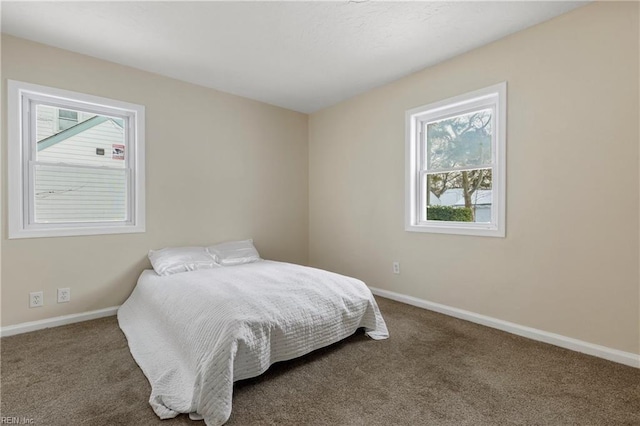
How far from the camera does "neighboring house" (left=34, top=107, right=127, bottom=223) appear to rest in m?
2.68

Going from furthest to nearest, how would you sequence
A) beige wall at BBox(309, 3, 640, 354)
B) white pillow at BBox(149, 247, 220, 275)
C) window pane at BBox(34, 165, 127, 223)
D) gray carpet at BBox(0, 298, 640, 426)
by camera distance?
white pillow at BBox(149, 247, 220, 275) < window pane at BBox(34, 165, 127, 223) < beige wall at BBox(309, 3, 640, 354) < gray carpet at BBox(0, 298, 640, 426)

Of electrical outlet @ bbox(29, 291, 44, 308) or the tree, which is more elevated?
the tree

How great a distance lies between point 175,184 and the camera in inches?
129

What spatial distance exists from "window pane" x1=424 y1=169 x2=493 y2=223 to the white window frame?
2.93 m

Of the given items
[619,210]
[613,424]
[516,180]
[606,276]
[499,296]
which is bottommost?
[613,424]

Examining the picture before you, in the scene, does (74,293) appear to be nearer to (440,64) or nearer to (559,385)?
(559,385)

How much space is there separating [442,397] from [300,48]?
272 cm

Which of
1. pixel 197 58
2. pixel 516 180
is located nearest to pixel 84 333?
pixel 197 58

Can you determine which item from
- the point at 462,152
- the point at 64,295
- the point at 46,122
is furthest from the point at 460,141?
the point at 64,295

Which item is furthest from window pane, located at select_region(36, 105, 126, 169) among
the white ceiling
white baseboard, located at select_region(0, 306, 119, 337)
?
white baseboard, located at select_region(0, 306, 119, 337)

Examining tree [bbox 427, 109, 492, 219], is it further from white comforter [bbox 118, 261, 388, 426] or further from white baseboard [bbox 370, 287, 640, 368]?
white comforter [bbox 118, 261, 388, 426]

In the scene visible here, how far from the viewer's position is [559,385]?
1.78 metres

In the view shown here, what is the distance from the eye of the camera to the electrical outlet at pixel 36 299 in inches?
100

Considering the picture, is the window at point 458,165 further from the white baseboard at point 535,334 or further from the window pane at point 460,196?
the white baseboard at point 535,334
